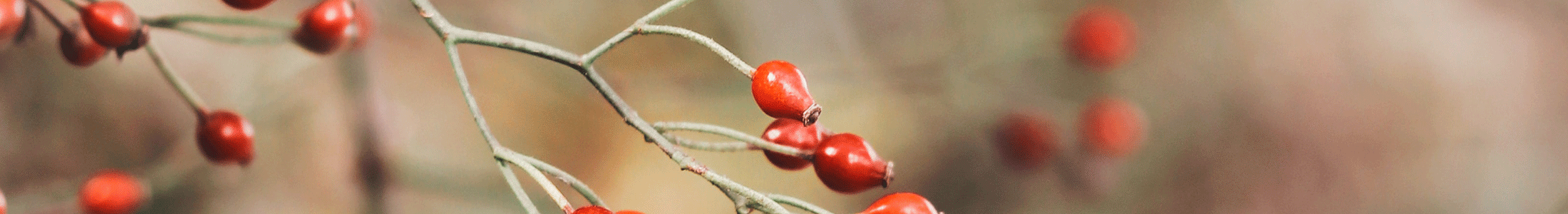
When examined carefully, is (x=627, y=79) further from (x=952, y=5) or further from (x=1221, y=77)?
(x=1221, y=77)

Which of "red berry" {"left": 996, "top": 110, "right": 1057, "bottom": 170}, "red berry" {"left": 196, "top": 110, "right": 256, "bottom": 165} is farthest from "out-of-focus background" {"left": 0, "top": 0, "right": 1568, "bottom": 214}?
"red berry" {"left": 196, "top": 110, "right": 256, "bottom": 165}

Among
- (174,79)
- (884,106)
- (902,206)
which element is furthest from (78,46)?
(884,106)

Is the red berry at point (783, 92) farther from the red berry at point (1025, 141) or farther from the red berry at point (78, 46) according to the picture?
the red berry at point (1025, 141)

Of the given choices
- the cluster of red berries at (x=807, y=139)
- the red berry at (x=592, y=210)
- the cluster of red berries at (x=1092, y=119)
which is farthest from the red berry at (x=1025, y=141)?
the red berry at (x=592, y=210)

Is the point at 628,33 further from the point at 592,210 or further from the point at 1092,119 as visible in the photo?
the point at 1092,119

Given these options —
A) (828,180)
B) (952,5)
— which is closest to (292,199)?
(828,180)

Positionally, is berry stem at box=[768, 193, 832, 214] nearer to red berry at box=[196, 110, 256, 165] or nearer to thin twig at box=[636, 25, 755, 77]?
thin twig at box=[636, 25, 755, 77]
